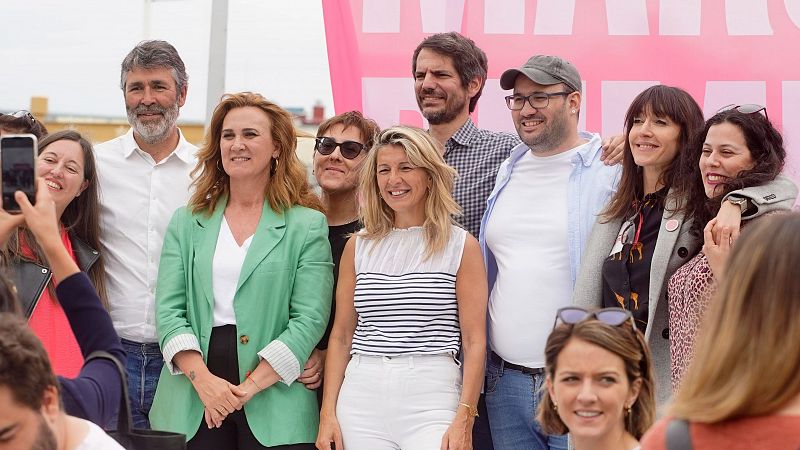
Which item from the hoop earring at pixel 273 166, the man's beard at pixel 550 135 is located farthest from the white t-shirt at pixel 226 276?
the man's beard at pixel 550 135

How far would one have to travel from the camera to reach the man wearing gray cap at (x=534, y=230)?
429cm

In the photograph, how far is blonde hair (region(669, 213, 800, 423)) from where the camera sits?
1783 mm

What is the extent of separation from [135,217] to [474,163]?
1.63 m

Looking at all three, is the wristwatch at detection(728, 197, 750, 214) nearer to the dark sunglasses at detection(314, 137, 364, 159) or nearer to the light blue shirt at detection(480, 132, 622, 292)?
the light blue shirt at detection(480, 132, 622, 292)

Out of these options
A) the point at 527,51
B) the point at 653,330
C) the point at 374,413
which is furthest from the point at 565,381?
the point at 527,51

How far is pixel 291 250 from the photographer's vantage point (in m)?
4.44

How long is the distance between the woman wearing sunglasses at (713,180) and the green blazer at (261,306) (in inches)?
60.0

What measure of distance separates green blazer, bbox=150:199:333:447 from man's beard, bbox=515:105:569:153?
1018mm

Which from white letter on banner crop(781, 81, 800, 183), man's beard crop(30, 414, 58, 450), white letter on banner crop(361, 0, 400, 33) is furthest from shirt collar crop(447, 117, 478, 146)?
man's beard crop(30, 414, 58, 450)

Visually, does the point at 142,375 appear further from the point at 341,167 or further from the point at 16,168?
the point at 16,168

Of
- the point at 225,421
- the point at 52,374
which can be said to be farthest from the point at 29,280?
the point at 52,374

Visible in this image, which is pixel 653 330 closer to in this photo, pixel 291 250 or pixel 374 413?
pixel 374 413

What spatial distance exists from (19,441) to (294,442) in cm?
224

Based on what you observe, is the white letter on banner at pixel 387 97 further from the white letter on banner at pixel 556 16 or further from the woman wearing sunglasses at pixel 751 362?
the woman wearing sunglasses at pixel 751 362
